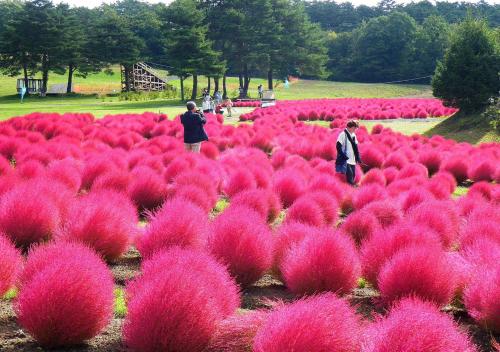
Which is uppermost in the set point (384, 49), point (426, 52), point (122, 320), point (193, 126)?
point (384, 49)

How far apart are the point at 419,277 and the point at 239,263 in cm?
171

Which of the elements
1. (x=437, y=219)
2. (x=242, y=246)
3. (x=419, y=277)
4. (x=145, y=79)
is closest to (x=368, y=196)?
(x=437, y=219)

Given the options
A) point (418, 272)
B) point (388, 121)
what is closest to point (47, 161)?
point (418, 272)

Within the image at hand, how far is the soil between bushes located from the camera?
13.3 feet

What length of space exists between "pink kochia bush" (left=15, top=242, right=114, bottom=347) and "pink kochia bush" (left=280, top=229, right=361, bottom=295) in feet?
5.83

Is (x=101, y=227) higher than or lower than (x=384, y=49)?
lower

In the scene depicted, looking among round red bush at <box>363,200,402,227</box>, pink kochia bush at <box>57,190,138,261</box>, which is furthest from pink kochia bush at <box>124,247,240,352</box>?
round red bush at <box>363,200,402,227</box>

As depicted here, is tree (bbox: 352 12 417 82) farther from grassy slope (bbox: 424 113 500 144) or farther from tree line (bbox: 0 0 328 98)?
grassy slope (bbox: 424 113 500 144)

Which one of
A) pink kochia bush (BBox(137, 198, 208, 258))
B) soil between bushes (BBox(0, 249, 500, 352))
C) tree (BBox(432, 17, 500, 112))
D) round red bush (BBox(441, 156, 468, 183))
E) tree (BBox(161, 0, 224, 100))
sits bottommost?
soil between bushes (BBox(0, 249, 500, 352))

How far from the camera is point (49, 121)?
1800 centimetres

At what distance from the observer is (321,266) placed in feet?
16.6

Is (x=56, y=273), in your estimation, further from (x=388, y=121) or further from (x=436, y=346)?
(x=388, y=121)

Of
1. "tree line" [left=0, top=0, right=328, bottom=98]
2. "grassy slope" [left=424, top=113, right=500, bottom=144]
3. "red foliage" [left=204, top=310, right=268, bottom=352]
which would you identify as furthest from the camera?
"tree line" [left=0, top=0, right=328, bottom=98]

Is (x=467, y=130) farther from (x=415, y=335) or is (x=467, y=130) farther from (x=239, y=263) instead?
(x=415, y=335)
